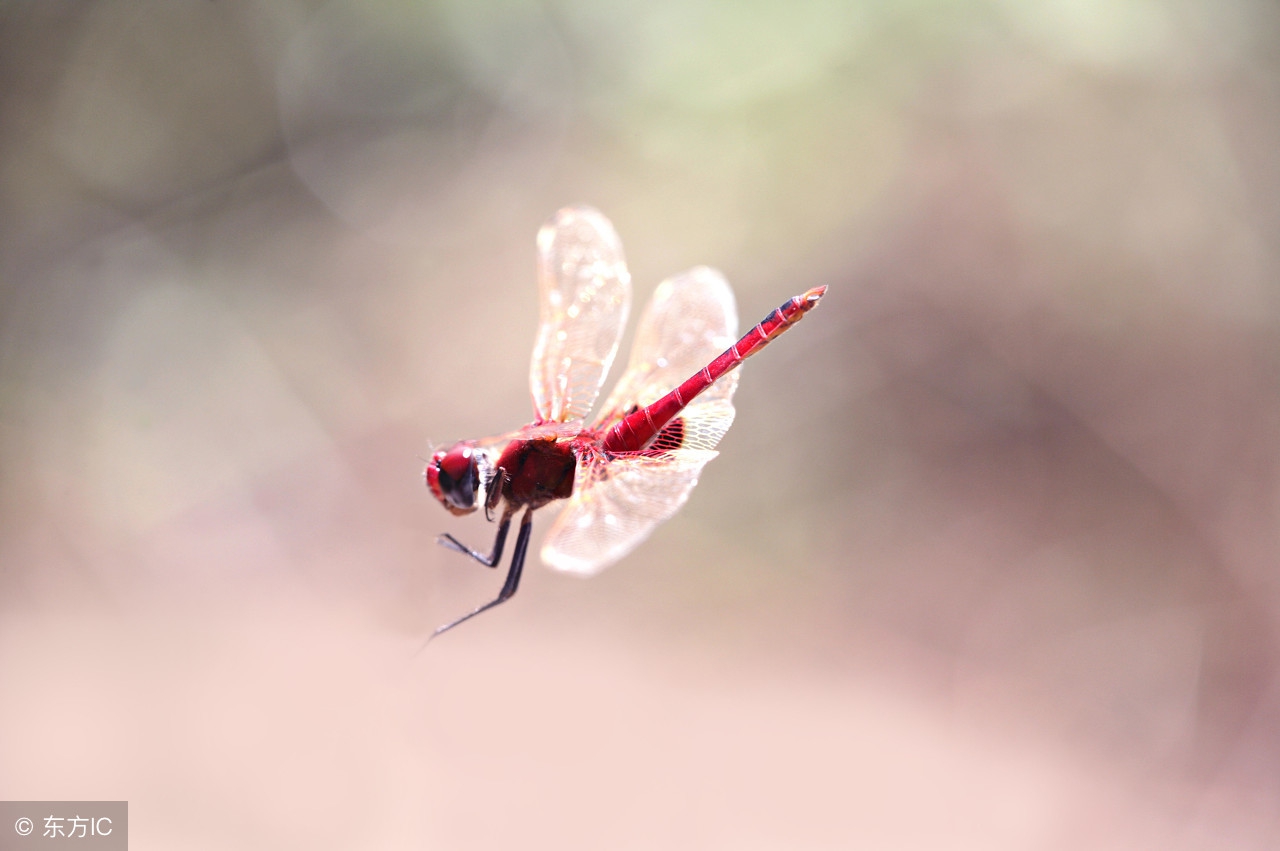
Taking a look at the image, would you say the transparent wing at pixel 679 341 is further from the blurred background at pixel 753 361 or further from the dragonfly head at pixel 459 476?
the blurred background at pixel 753 361

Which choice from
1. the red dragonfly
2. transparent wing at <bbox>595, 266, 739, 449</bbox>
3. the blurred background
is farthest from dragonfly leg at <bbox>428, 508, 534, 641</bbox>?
the blurred background

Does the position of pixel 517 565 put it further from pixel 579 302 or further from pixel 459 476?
pixel 579 302

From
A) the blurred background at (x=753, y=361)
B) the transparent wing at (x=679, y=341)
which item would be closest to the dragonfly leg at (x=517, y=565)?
the transparent wing at (x=679, y=341)

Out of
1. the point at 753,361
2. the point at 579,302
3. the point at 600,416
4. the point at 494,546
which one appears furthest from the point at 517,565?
the point at 753,361

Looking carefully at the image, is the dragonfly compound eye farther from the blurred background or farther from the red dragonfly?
the blurred background

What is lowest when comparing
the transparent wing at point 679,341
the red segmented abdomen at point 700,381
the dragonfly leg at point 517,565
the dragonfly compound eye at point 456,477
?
the dragonfly leg at point 517,565

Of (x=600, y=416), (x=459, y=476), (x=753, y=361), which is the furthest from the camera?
(x=753, y=361)

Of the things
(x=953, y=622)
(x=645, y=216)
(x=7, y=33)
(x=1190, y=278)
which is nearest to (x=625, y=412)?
(x=645, y=216)
